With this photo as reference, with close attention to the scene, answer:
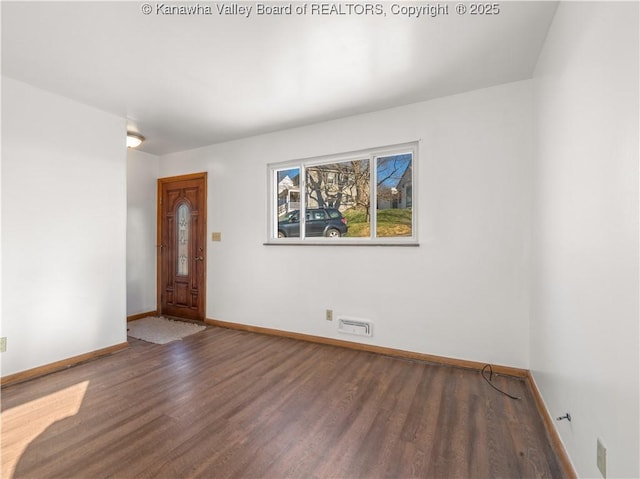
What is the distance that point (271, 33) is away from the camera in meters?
1.91

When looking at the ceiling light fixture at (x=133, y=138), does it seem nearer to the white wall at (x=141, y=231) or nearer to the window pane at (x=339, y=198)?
the white wall at (x=141, y=231)

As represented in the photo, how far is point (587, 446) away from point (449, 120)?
2.50 meters

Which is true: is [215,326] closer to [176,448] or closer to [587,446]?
[176,448]

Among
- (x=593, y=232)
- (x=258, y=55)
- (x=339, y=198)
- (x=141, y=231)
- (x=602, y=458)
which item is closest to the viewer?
(x=602, y=458)

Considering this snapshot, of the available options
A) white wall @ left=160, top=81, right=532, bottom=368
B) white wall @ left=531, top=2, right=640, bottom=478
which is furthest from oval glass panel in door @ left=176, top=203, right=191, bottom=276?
white wall @ left=531, top=2, right=640, bottom=478

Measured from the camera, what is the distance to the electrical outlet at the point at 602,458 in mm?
1099

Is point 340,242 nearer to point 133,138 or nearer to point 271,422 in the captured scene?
point 271,422

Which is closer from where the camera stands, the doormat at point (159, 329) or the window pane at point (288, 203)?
the doormat at point (159, 329)

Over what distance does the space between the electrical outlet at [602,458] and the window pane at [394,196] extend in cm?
205

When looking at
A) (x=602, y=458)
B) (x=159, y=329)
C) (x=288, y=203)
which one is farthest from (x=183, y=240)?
(x=602, y=458)

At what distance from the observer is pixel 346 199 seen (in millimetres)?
3369

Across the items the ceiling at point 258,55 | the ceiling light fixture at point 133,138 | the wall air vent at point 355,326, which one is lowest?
the wall air vent at point 355,326

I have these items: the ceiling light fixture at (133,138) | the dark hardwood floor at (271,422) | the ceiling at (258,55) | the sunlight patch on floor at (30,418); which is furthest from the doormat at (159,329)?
the ceiling at (258,55)

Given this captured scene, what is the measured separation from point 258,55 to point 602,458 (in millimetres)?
2850
